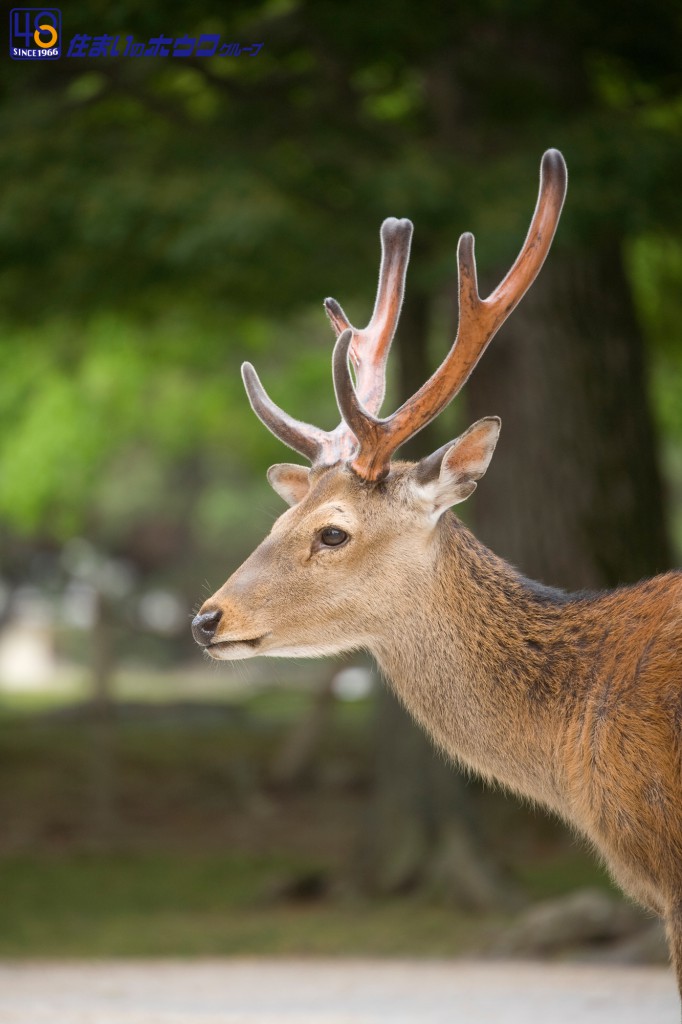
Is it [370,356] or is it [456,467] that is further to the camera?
[370,356]

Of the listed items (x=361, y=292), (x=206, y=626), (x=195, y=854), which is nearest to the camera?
(x=206, y=626)

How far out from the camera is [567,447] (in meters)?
10.5

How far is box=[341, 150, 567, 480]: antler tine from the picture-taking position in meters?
4.79

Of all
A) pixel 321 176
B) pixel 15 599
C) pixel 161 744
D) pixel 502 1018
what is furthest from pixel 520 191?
pixel 15 599

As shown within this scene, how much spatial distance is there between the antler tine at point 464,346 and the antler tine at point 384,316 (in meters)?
0.55

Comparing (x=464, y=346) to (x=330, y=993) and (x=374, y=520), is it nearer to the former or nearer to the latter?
(x=374, y=520)

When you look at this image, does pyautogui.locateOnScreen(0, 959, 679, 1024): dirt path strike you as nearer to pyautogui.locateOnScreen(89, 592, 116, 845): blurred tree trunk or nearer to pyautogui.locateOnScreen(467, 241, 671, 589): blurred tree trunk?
pyautogui.locateOnScreen(467, 241, 671, 589): blurred tree trunk

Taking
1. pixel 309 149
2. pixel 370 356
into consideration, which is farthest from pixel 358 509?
pixel 309 149

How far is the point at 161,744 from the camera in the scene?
17.6 metres

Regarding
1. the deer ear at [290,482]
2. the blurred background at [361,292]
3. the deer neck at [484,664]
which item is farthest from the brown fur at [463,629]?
the blurred background at [361,292]

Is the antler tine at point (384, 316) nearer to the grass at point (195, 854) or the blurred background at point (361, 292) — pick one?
the blurred background at point (361, 292)

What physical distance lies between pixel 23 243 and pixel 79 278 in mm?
806

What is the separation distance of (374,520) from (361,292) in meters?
5.82

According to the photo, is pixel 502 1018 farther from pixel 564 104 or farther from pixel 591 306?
pixel 564 104
